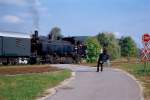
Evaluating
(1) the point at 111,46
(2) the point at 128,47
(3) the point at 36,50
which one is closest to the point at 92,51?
(3) the point at 36,50

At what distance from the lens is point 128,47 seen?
11631 centimetres

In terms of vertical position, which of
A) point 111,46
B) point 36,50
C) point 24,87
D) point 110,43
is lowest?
point 24,87

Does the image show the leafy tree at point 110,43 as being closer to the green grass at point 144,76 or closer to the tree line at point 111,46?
the tree line at point 111,46

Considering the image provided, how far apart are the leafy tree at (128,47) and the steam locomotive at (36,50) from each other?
49.4 metres

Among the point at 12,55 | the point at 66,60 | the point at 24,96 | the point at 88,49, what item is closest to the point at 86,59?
the point at 88,49

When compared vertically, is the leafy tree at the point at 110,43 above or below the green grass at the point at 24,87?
above

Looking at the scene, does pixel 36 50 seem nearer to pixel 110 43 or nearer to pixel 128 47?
pixel 110 43

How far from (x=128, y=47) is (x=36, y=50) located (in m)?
64.0

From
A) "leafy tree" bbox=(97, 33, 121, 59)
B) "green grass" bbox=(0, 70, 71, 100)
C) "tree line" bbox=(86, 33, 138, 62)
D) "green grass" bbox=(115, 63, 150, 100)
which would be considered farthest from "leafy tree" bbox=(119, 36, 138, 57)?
"green grass" bbox=(0, 70, 71, 100)

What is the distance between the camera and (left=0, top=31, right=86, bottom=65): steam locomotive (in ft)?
157

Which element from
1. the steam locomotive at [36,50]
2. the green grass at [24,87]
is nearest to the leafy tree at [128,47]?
the steam locomotive at [36,50]

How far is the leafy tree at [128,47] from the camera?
115m

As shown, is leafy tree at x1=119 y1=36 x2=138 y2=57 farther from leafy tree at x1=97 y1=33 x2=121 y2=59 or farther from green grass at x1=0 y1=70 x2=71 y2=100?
green grass at x1=0 y1=70 x2=71 y2=100

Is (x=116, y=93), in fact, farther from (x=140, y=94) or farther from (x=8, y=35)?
(x=8, y=35)
